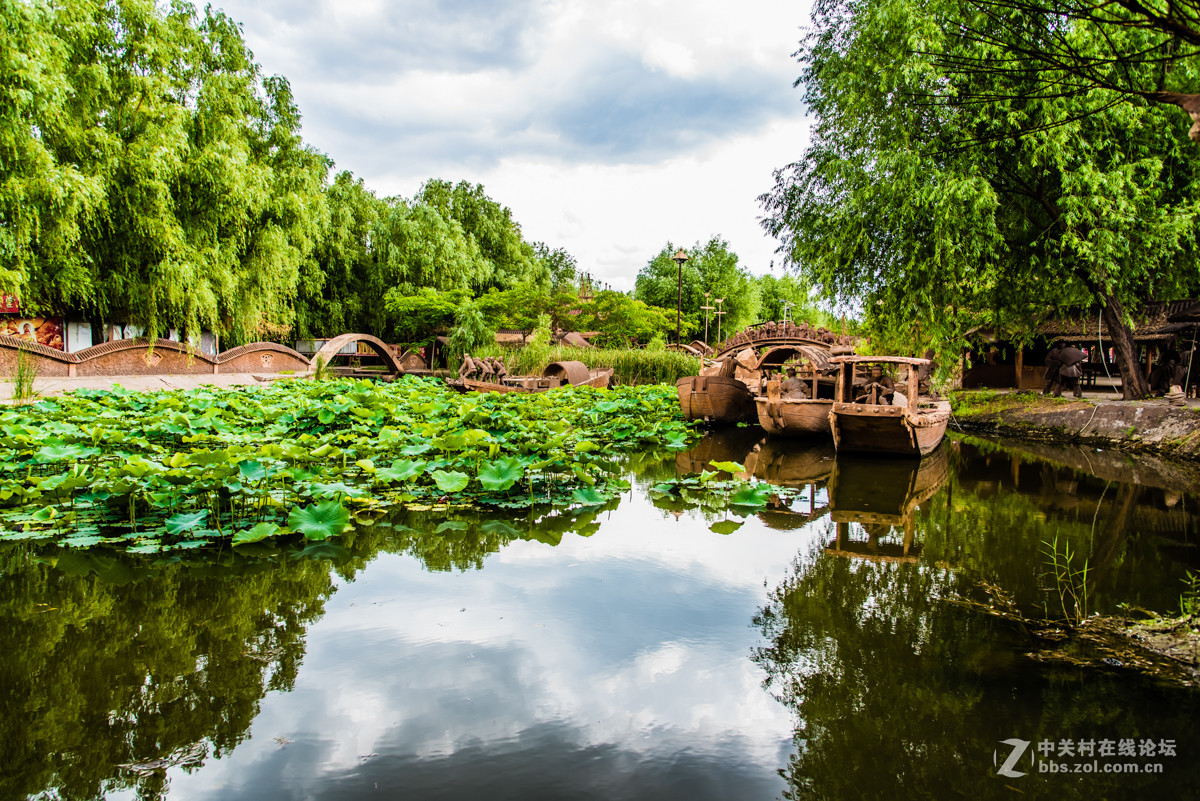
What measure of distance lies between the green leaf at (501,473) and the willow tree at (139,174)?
Result: 1228 cm

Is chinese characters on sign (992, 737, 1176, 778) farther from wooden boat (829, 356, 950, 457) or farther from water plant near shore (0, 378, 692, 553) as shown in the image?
wooden boat (829, 356, 950, 457)

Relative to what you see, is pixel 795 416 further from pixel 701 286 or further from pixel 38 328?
pixel 701 286

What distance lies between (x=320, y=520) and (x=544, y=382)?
49.0ft

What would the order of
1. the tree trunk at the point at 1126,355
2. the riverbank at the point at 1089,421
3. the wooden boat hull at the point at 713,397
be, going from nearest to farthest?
the riverbank at the point at 1089,421
the tree trunk at the point at 1126,355
the wooden boat hull at the point at 713,397

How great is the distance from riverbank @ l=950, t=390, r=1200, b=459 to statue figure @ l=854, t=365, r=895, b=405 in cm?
373

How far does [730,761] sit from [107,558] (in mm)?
4381

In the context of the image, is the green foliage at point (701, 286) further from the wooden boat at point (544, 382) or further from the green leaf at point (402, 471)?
the green leaf at point (402, 471)

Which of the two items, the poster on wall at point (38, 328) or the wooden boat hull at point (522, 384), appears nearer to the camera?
the wooden boat hull at point (522, 384)

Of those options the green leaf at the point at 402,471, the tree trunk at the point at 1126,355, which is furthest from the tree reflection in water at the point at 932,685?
the tree trunk at the point at 1126,355

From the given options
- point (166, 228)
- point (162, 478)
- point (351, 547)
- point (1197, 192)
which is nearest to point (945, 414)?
point (1197, 192)

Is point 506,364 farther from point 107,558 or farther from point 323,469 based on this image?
point 107,558

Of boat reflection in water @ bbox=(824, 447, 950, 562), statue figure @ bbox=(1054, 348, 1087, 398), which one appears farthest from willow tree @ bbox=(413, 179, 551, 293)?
boat reflection in water @ bbox=(824, 447, 950, 562)

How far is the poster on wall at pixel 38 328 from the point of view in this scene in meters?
22.1

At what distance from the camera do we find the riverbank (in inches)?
459
